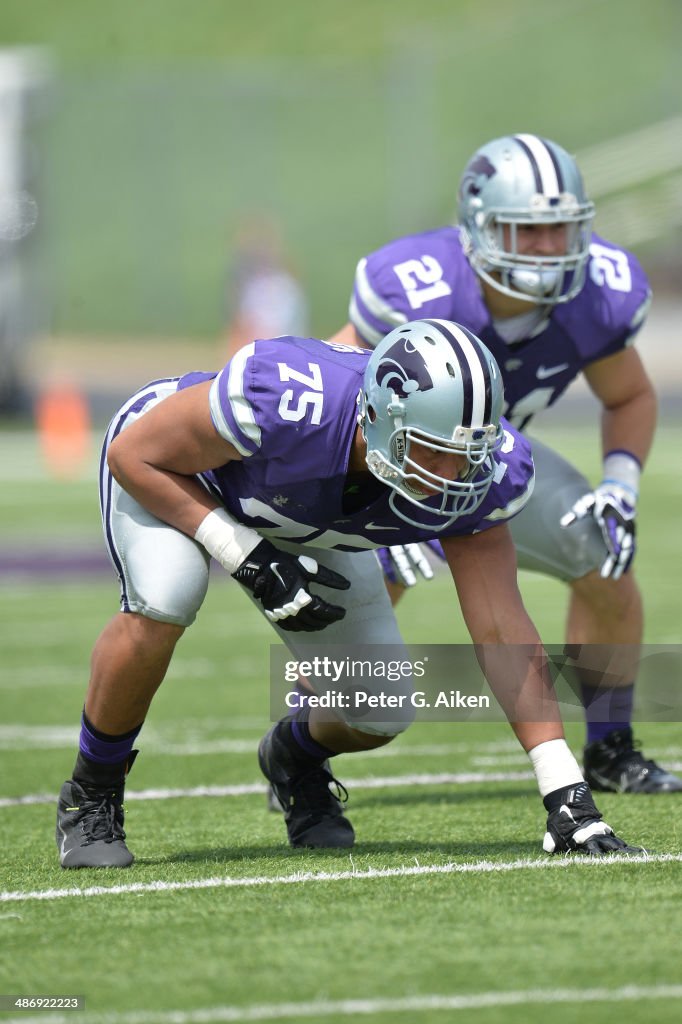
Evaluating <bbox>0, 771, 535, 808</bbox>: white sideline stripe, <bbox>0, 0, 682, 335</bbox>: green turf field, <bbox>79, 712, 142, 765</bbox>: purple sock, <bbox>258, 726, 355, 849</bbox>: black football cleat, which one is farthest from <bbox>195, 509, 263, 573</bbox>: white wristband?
<bbox>0, 0, 682, 335</bbox>: green turf field

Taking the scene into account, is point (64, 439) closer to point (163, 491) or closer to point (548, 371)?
point (548, 371)

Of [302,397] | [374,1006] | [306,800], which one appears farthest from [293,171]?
[374,1006]

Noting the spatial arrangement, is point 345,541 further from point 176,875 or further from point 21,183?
point 21,183

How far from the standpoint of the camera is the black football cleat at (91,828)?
13.8 ft

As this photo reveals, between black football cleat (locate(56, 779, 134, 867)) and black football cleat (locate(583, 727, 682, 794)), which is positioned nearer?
black football cleat (locate(56, 779, 134, 867))

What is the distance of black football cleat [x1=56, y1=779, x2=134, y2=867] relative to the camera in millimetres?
4191

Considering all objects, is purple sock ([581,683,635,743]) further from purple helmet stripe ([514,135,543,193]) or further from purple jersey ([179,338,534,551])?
purple helmet stripe ([514,135,543,193])

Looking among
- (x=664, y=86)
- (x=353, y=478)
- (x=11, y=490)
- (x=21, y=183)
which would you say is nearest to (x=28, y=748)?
(x=353, y=478)

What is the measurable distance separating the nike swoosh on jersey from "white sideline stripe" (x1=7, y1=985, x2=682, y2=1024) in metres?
2.55

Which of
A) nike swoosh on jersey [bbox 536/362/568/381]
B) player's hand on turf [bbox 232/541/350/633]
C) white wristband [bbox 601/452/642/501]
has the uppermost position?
nike swoosh on jersey [bbox 536/362/568/381]

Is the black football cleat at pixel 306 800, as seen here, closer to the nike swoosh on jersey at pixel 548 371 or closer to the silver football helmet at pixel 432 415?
the silver football helmet at pixel 432 415

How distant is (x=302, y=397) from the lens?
13.1 feet

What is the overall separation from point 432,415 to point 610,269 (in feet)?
5.65

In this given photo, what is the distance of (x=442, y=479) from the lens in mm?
3832
